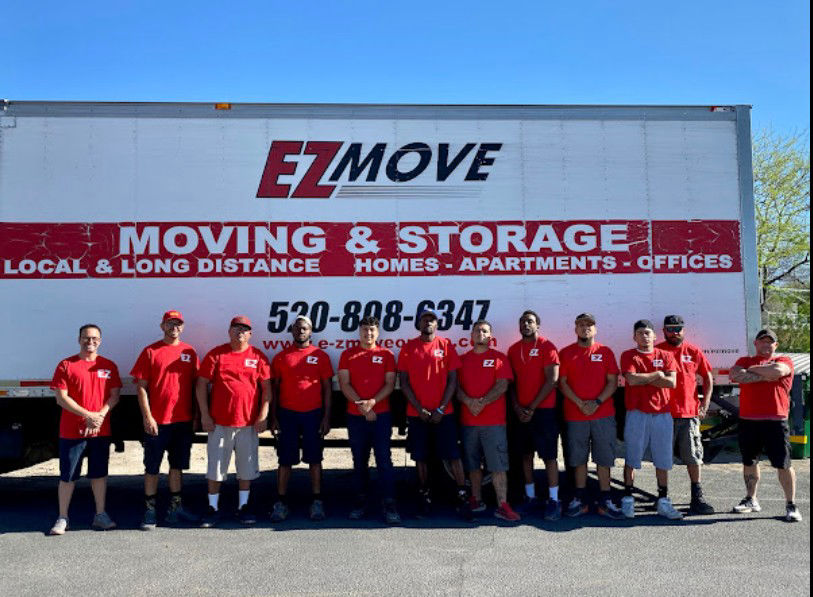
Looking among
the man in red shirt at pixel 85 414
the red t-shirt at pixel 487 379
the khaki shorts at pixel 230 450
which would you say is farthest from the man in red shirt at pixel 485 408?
the man in red shirt at pixel 85 414

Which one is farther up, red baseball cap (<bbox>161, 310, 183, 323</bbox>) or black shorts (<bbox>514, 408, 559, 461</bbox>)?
red baseball cap (<bbox>161, 310, 183, 323</bbox>)

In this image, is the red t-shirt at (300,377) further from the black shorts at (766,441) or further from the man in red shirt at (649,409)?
the black shorts at (766,441)

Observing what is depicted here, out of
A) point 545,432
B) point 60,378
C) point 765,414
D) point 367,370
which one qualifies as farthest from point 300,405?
point 765,414

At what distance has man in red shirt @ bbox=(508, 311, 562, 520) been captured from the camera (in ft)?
19.3

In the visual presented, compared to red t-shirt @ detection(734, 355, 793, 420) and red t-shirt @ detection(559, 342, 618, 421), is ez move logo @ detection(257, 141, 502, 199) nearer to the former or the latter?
red t-shirt @ detection(559, 342, 618, 421)

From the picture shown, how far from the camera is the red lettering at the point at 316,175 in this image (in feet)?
20.4

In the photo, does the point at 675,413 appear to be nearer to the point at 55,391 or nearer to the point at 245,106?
the point at 245,106

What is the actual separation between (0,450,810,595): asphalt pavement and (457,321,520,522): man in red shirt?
1.38 feet

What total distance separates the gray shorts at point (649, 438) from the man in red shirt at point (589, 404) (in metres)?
0.17

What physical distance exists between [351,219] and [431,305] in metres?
1.11

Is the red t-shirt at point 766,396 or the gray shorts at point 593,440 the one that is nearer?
the red t-shirt at point 766,396

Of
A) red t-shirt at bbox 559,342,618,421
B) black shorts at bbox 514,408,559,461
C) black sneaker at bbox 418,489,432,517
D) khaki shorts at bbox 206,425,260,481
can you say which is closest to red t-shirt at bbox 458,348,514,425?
black shorts at bbox 514,408,559,461

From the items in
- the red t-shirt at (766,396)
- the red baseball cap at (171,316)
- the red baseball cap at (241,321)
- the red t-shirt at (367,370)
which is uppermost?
the red baseball cap at (171,316)

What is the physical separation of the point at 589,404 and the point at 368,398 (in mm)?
1955
